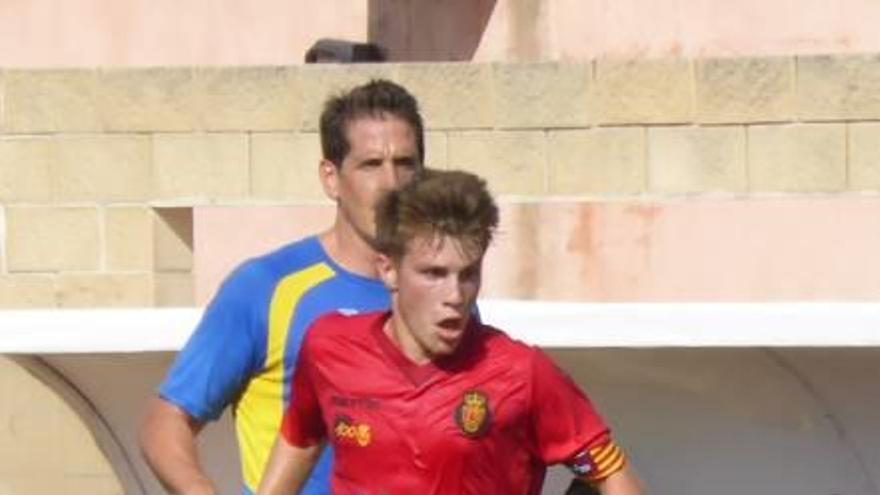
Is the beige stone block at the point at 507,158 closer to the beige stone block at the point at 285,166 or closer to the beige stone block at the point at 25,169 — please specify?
the beige stone block at the point at 285,166

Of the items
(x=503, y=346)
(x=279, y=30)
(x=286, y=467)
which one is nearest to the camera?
(x=503, y=346)

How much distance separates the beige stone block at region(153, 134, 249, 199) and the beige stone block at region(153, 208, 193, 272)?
7 cm

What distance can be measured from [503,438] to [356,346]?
273mm

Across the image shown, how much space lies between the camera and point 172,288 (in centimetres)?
732

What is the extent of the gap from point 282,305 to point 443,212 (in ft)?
2.15

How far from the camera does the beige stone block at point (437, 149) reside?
7.01m

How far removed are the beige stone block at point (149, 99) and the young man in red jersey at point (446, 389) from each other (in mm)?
3367

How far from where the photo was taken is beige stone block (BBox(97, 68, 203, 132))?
23.6ft

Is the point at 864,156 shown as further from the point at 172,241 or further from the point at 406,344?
the point at 406,344

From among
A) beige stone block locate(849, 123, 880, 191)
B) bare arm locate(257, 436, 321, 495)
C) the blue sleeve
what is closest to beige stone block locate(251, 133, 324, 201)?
beige stone block locate(849, 123, 880, 191)

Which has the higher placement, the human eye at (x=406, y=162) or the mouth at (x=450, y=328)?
the human eye at (x=406, y=162)

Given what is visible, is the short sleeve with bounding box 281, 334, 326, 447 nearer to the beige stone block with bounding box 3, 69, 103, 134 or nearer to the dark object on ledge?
the beige stone block with bounding box 3, 69, 103, 134

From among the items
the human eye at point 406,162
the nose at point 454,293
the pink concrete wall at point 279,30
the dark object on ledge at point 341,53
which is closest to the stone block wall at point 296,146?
the dark object on ledge at point 341,53

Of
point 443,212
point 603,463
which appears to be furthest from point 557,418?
point 443,212
